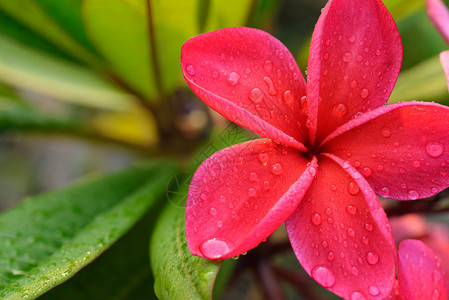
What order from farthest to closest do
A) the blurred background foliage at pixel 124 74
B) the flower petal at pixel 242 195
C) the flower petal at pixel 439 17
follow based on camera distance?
the blurred background foliage at pixel 124 74
the flower petal at pixel 439 17
the flower petal at pixel 242 195

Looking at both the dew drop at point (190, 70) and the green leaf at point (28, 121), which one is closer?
the dew drop at point (190, 70)

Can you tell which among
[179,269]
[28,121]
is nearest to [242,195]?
[179,269]

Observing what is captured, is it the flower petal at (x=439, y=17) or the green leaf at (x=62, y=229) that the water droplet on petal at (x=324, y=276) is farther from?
the flower petal at (x=439, y=17)

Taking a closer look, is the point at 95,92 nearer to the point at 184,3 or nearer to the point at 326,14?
the point at 184,3

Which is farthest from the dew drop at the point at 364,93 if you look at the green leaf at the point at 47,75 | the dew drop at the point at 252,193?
the green leaf at the point at 47,75

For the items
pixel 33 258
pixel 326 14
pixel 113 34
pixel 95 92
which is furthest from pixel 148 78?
pixel 326 14

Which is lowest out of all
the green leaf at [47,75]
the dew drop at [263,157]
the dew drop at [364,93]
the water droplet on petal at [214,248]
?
the green leaf at [47,75]
